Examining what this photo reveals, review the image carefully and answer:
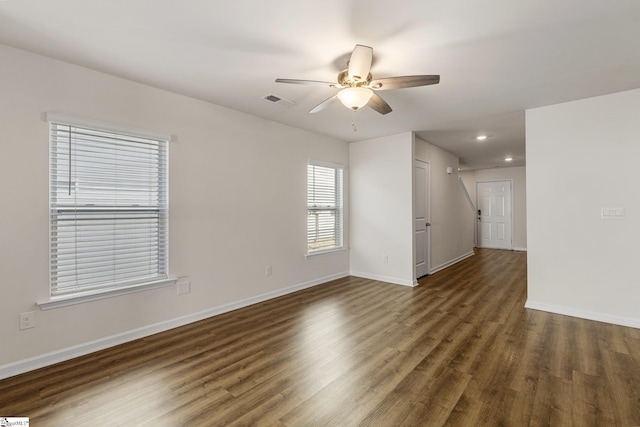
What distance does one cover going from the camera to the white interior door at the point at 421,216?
5.03 m

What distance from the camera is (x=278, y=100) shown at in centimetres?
330

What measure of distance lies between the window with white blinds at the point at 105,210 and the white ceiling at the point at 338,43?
694 millimetres

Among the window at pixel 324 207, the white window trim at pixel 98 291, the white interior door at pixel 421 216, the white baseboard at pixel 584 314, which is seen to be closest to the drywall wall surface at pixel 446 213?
the white interior door at pixel 421 216

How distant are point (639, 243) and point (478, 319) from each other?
1.84m

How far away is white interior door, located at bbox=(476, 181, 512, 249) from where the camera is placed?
854 centimetres

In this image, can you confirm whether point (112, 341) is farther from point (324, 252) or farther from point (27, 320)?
point (324, 252)

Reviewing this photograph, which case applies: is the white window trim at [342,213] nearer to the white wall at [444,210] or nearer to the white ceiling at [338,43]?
the white wall at [444,210]

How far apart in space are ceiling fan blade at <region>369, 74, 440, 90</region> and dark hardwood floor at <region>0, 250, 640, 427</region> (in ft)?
7.21

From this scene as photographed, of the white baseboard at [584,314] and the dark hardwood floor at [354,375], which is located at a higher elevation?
the white baseboard at [584,314]

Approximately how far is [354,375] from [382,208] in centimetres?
326

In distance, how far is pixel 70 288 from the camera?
250cm

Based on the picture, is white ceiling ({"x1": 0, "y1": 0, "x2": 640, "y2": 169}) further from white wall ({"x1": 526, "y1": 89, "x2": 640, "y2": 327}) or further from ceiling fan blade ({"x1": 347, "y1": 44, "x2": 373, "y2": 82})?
white wall ({"x1": 526, "y1": 89, "x2": 640, "y2": 327})

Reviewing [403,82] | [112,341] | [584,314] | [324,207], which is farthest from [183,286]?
[584,314]

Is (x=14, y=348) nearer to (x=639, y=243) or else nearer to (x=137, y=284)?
(x=137, y=284)
